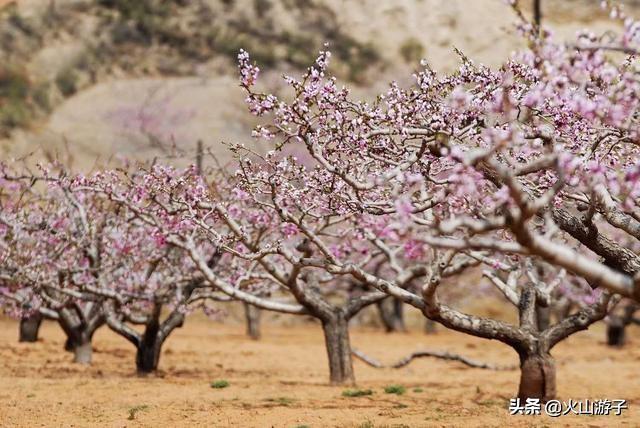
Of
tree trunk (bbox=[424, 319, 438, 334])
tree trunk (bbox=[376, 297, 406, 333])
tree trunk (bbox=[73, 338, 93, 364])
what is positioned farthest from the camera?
tree trunk (bbox=[424, 319, 438, 334])

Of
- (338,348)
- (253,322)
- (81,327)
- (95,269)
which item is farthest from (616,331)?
(95,269)

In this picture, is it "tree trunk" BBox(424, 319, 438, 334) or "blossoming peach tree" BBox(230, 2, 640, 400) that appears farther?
"tree trunk" BBox(424, 319, 438, 334)

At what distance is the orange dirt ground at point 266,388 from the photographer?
407 inches

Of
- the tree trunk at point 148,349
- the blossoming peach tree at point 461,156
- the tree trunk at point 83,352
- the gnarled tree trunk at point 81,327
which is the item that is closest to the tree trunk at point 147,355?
the tree trunk at point 148,349

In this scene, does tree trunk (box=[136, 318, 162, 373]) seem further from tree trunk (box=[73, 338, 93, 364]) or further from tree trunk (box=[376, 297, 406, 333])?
tree trunk (box=[376, 297, 406, 333])

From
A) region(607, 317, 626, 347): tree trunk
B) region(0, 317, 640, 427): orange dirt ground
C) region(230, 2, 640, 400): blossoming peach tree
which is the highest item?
region(230, 2, 640, 400): blossoming peach tree

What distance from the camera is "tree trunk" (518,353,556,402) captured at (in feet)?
37.6

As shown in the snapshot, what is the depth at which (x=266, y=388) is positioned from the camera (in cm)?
1441

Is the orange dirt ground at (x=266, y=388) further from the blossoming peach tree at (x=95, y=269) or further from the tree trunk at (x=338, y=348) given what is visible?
the blossoming peach tree at (x=95, y=269)

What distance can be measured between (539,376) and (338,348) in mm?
4431

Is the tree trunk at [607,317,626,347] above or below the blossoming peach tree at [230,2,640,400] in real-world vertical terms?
below

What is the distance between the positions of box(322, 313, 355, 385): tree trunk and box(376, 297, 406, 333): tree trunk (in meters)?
21.1

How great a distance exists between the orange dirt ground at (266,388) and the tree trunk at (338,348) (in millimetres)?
487

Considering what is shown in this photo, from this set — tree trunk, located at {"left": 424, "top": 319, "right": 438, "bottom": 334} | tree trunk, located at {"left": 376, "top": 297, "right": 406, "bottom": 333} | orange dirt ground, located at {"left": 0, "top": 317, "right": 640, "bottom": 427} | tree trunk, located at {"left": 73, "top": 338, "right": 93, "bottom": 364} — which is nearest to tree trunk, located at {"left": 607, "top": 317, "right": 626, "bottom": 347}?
orange dirt ground, located at {"left": 0, "top": 317, "right": 640, "bottom": 427}
